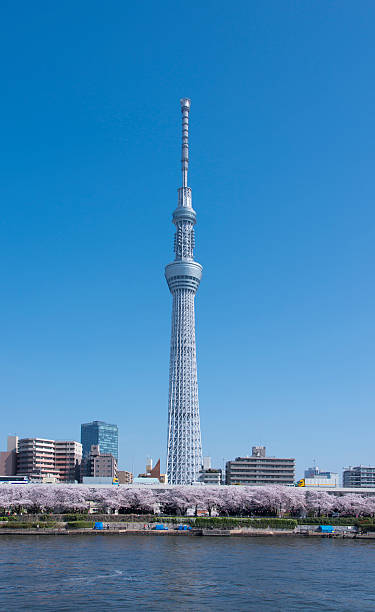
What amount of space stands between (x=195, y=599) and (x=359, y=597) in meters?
10.9

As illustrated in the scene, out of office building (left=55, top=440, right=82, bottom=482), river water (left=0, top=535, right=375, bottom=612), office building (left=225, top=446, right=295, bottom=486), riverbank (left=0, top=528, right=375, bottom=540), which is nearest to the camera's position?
river water (left=0, top=535, right=375, bottom=612)

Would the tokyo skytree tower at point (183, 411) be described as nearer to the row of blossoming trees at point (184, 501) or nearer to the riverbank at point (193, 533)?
the row of blossoming trees at point (184, 501)

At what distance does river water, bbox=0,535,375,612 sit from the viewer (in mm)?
44438

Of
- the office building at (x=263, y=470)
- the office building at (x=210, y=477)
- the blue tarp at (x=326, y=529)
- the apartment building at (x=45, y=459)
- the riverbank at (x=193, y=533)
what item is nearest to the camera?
the riverbank at (x=193, y=533)

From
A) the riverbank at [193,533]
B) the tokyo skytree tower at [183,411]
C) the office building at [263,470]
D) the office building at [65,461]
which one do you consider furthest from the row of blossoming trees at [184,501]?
the office building at [65,461]

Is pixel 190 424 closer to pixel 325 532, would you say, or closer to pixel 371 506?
pixel 371 506

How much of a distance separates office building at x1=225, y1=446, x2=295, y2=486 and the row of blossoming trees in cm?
5166

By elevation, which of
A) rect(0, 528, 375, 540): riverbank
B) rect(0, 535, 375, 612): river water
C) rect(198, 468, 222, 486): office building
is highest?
rect(0, 535, 375, 612): river water

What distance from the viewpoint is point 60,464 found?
654ft

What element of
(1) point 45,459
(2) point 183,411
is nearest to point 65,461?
(1) point 45,459

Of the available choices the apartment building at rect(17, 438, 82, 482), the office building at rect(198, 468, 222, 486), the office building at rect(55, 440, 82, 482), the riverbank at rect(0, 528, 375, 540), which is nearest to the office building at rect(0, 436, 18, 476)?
the apartment building at rect(17, 438, 82, 482)

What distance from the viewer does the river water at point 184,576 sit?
146 ft

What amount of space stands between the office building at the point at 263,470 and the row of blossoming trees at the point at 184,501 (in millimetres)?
51656

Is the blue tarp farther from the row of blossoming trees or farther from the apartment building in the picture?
the apartment building
